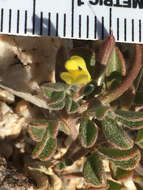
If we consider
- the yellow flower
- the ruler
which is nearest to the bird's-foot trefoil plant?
the yellow flower

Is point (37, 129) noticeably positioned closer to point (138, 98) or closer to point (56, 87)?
point (56, 87)

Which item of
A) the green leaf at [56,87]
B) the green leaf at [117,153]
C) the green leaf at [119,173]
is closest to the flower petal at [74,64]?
the green leaf at [56,87]

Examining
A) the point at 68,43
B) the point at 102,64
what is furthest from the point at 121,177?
the point at 68,43

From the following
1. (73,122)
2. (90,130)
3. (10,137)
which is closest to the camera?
(90,130)

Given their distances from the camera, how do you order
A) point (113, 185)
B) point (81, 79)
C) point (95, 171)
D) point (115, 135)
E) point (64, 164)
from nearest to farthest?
1. point (81, 79)
2. point (115, 135)
3. point (95, 171)
4. point (64, 164)
5. point (113, 185)

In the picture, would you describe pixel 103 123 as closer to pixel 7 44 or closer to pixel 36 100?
pixel 36 100

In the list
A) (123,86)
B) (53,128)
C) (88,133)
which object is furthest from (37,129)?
(123,86)

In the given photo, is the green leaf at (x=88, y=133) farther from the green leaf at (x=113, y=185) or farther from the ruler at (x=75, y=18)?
the ruler at (x=75, y=18)

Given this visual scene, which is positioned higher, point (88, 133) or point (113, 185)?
point (88, 133)
